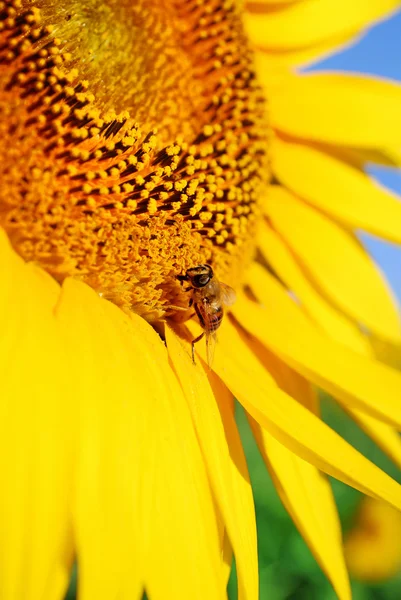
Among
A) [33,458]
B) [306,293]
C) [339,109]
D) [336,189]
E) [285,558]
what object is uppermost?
[339,109]

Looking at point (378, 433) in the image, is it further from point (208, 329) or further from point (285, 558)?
point (285, 558)

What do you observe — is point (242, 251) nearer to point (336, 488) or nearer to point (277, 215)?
point (277, 215)

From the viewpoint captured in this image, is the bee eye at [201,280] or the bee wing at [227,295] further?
the bee wing at [227,295]

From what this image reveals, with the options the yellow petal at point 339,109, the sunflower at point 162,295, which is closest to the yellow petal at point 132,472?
the sunflower at point 162,295

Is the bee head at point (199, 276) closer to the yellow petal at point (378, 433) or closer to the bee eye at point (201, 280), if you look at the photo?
the bee eye at point (201, 280)

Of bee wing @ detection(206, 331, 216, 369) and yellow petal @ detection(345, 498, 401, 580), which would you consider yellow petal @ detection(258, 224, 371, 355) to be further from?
yellow petal @ detection(345, 498, 401, 580)

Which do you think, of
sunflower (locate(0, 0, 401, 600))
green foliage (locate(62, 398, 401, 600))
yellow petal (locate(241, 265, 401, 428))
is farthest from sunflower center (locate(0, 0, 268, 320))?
green foliage (locate(62, 398, 401, 600))

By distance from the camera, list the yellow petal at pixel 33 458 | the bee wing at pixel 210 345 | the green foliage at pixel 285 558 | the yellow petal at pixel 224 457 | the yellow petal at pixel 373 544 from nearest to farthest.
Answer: the yellow petal at pixel 33 458, the yellow petal at pixel 224 457, the bee wing at pixel 210 345, the green foliage at pixel 285 558, the yellow petal at pixel 373 544

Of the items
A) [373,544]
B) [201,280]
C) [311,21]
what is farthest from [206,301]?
[373,544]
